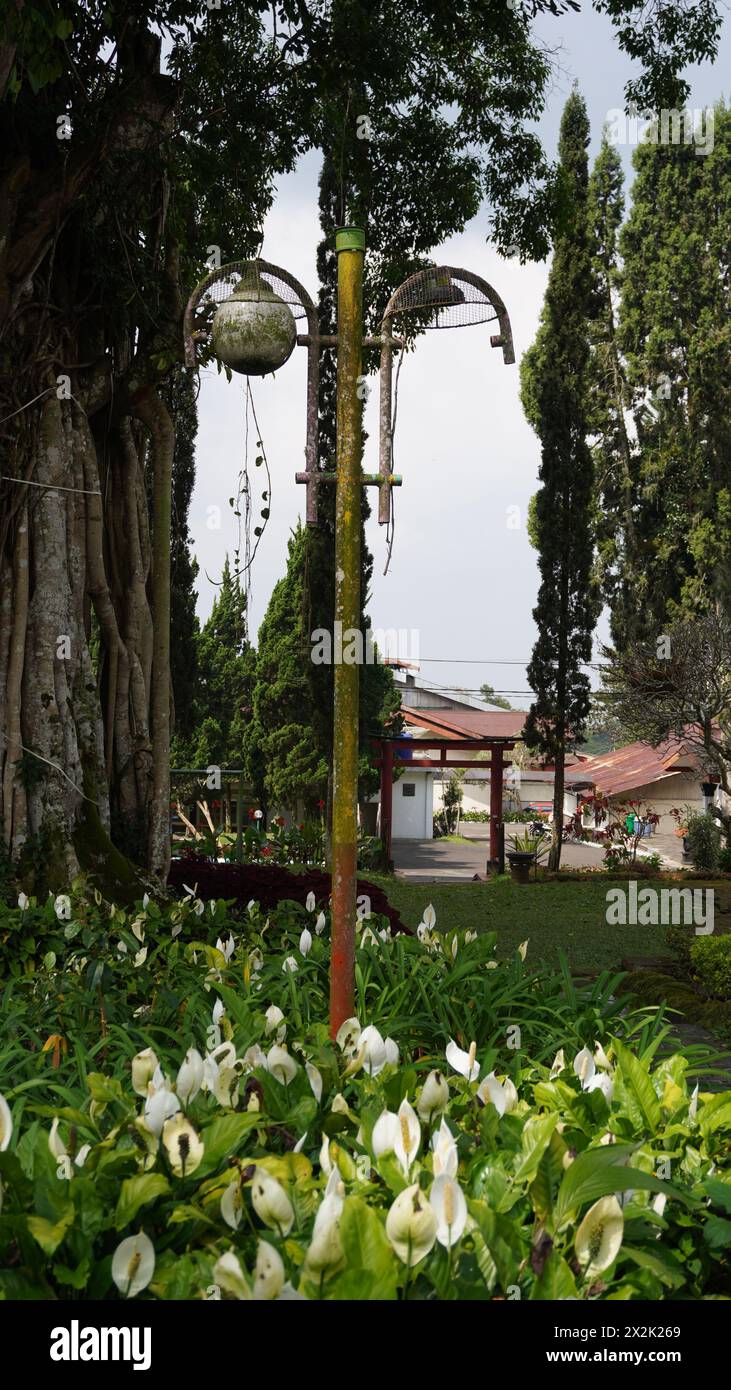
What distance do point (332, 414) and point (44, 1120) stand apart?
50.1 feet

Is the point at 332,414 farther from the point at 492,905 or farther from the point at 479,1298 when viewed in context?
the point at 479,1298

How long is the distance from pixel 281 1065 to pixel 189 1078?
275 mm

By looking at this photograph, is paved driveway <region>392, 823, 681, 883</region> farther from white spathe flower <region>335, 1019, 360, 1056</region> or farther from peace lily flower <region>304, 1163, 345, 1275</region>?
peace lily flower <region>304, 1163, 345, 1275</region>

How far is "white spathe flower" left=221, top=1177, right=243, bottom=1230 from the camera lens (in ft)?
5.65

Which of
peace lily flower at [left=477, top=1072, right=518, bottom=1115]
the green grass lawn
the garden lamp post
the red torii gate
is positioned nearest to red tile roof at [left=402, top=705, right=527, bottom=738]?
the red torii gate

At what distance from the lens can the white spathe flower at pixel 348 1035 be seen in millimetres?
2574

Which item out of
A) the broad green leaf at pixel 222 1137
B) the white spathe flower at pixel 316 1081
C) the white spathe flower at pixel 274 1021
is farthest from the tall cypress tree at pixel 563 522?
the broad green leaf at pixel 222 1137

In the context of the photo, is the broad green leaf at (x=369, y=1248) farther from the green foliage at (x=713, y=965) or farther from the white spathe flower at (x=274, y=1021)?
the green foliage at (x=713, y=965)

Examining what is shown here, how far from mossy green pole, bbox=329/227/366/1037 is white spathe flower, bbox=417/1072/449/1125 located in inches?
25.5

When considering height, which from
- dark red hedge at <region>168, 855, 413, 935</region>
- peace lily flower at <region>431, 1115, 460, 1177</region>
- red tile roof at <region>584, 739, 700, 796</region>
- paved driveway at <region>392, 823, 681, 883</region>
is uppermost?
red tile roof at <region>584, 739, 700, 796</region>

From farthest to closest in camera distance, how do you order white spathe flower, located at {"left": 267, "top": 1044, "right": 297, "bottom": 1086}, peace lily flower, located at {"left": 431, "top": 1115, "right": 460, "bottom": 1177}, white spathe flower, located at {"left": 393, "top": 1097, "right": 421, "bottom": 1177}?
white spathe flower, located at {"left": 267, "top": 1044, "right": 297, "bottom": 1086} < white spathe flower, located at {"left": 393, "top": 1097, "right": 421, "bottom": 1177} < peace lily flower, located at {"left": 431, "top": 1115, "right": 460, "bottom": 1177}

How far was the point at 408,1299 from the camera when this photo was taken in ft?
5.15

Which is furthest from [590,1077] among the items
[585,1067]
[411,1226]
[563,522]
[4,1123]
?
[563,522]

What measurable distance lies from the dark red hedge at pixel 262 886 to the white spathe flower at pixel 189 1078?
3357mm
